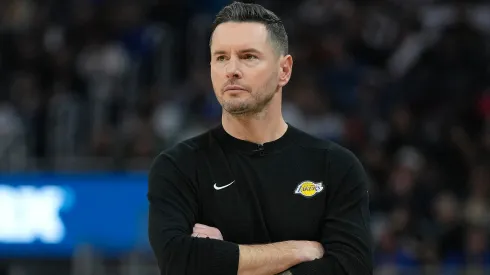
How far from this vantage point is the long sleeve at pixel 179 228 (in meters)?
3.82

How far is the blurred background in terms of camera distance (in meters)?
10.2

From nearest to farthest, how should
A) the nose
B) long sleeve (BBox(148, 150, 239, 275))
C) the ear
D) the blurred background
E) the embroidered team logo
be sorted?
long sleeve (BBox(148, 150, 239, 275)), the nose, the embroidered team logo, the ear, the blurred background

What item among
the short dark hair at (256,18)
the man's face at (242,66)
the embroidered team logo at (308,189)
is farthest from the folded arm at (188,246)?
the short dark hair at (256,18)

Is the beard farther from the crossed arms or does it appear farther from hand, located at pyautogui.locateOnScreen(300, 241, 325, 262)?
hand, located at pyautogui.locateOnScreen(300, 241, 325, 262)

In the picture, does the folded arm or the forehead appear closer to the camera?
the folded arm

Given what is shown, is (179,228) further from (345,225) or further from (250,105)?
(345,225)

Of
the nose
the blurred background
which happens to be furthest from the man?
the blurred background

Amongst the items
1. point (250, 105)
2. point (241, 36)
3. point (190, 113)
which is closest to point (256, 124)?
point (250, 105)

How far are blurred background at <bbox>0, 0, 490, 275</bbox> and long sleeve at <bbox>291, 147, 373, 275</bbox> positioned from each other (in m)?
5.24

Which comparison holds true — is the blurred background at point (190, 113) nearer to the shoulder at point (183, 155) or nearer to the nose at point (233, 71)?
the shoulder at point (183, 155)

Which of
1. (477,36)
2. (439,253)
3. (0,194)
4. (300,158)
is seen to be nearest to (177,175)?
(300,158)

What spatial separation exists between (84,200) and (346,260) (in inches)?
265

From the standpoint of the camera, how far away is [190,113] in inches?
479

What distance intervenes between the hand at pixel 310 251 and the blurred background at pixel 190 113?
5349 millimetres
